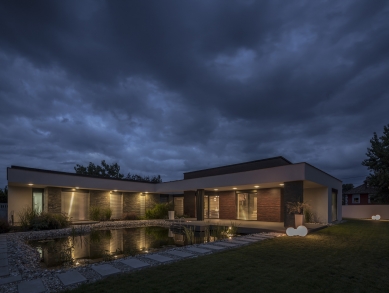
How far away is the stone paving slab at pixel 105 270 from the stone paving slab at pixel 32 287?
36.6 inches

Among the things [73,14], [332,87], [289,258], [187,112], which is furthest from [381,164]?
[73,14]

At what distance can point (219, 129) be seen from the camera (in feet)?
62.5

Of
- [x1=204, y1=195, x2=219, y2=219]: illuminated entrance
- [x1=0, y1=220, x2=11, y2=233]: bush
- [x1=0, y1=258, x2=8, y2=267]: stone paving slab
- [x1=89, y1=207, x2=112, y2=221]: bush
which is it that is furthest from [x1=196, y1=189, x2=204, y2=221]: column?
[x1=0, y1=258, x2=8, y2=267]: stone paving slab

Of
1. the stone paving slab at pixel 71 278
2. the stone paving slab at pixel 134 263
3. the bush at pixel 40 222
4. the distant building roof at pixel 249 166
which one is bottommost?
the bush at pixel 40 222

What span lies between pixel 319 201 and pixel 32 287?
15.7 meters

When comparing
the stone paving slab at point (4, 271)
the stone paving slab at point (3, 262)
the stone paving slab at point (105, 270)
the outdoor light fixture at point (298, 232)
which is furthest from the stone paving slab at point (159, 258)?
the outdoor light fixture at point (298, 232)

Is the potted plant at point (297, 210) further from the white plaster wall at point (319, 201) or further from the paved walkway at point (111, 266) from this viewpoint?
the white plaster wall at point (319, 201)

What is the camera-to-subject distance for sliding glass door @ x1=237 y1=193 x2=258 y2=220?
17.1m

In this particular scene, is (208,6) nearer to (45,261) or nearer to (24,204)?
(45,261)

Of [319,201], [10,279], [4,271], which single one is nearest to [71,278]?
Answer: [10,279]

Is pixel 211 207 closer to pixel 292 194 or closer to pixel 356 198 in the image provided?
pixel 292 194

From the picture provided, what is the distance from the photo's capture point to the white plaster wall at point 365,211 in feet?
73.4

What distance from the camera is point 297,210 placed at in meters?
11.1

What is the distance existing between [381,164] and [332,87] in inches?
534
